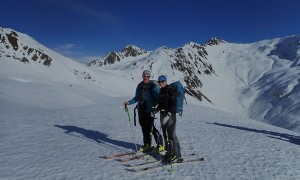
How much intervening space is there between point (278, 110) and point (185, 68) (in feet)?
198

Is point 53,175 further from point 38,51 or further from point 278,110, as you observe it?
point 278,110

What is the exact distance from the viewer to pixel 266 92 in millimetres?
166750

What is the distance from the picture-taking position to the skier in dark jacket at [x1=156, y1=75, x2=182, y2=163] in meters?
10.6

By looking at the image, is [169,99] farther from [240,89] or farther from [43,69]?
[240,89]

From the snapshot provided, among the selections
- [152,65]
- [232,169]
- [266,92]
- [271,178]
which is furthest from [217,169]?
[266,92]

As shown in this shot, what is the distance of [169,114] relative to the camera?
1074cm

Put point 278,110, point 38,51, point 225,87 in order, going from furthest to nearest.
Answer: point 225,87 → point 278,110 → point 38,51

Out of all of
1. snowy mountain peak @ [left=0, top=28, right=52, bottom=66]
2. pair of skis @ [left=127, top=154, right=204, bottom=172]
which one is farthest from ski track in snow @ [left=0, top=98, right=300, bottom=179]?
snowy mountain peak @ [left=0, top=28, right=52, bottom=66]

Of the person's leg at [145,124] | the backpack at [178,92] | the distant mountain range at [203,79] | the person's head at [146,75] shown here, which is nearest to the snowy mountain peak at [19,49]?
the distant mountain range at [203,79]

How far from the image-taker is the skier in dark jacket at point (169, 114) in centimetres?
1059

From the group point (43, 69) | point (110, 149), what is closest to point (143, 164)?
point (110, 149)

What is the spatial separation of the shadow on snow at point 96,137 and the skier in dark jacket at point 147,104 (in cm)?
163

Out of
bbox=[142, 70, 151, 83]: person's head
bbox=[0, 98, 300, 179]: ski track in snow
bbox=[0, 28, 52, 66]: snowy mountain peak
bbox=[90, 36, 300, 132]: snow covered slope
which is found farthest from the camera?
bbox=[90, 36, 300, 132]: snow covered slope

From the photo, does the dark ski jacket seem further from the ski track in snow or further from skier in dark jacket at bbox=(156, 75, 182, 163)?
the ski track in snow
